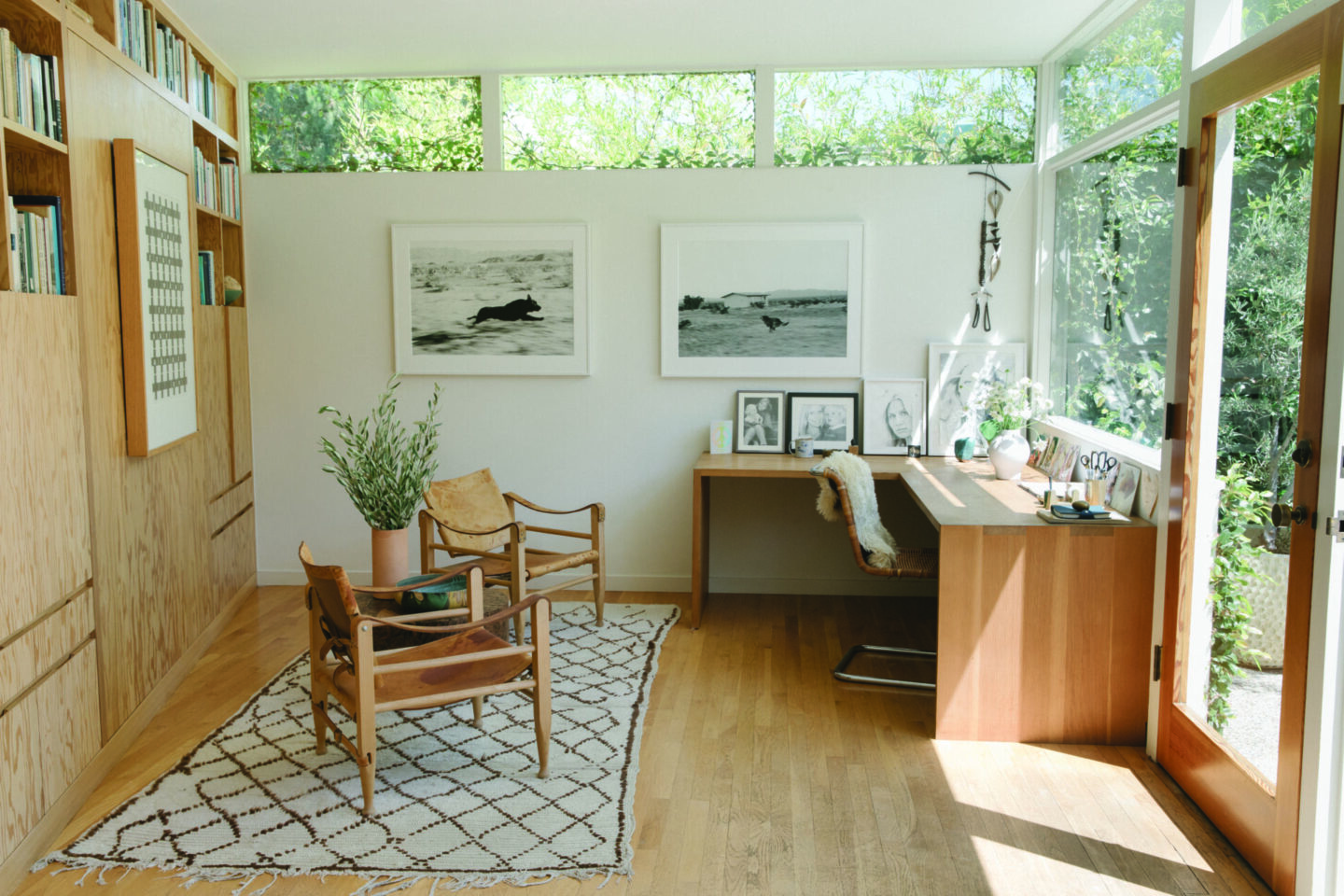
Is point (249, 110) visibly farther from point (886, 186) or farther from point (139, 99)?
point (886, 186)

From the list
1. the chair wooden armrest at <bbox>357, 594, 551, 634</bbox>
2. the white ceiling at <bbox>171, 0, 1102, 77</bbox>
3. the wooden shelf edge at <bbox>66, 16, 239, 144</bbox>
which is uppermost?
the white ceiling at <bbox>171, 0, 1102, 77</bbox>

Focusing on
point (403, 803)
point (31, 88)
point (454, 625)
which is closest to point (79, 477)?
point (31, 88)

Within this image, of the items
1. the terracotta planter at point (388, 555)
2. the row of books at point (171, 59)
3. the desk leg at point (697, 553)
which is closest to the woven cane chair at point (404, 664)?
the terracotta planter at point (388, 555)

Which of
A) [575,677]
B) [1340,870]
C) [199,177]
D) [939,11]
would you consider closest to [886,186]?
[939,11]

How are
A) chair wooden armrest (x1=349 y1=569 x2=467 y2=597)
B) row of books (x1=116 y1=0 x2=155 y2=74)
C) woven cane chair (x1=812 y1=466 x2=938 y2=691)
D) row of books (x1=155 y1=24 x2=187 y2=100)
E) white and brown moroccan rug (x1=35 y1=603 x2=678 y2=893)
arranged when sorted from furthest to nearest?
row of books (x1=155 y1=24 x2=187 y2=100)
woven cane chair (x1=812 y1=466 x2=938 y2=691)
row of books (x1=116 y1=0 x2=155 y2=74)
chair wooden armrest (x1=349 y1=569 x2=467 y2=597)
white and brown moroccan rug (x1=35 y1=603 x2=678 y2=893)

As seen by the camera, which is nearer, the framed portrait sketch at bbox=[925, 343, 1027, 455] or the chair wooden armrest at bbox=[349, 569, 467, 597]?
the chair wooden armrest at bbox=[349, 569, 467, 597]

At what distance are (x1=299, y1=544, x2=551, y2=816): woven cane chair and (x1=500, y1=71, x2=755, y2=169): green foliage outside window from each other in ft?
9.31

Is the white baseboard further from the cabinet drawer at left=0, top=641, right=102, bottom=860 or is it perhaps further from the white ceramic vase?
the cabinet drawer at left=0, top=641, right=102, bottom=860

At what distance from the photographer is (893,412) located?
17.8 ft

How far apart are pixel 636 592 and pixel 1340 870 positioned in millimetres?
3665

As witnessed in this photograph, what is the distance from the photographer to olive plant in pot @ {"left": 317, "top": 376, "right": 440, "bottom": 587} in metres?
4.77

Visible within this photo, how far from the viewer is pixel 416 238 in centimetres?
550

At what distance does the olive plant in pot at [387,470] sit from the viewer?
4.77 m

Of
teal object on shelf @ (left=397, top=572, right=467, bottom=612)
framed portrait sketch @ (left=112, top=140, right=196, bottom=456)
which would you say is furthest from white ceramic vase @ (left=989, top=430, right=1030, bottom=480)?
framed portrait sketch @ (left=112, top=140, right=196, bottom=456)
